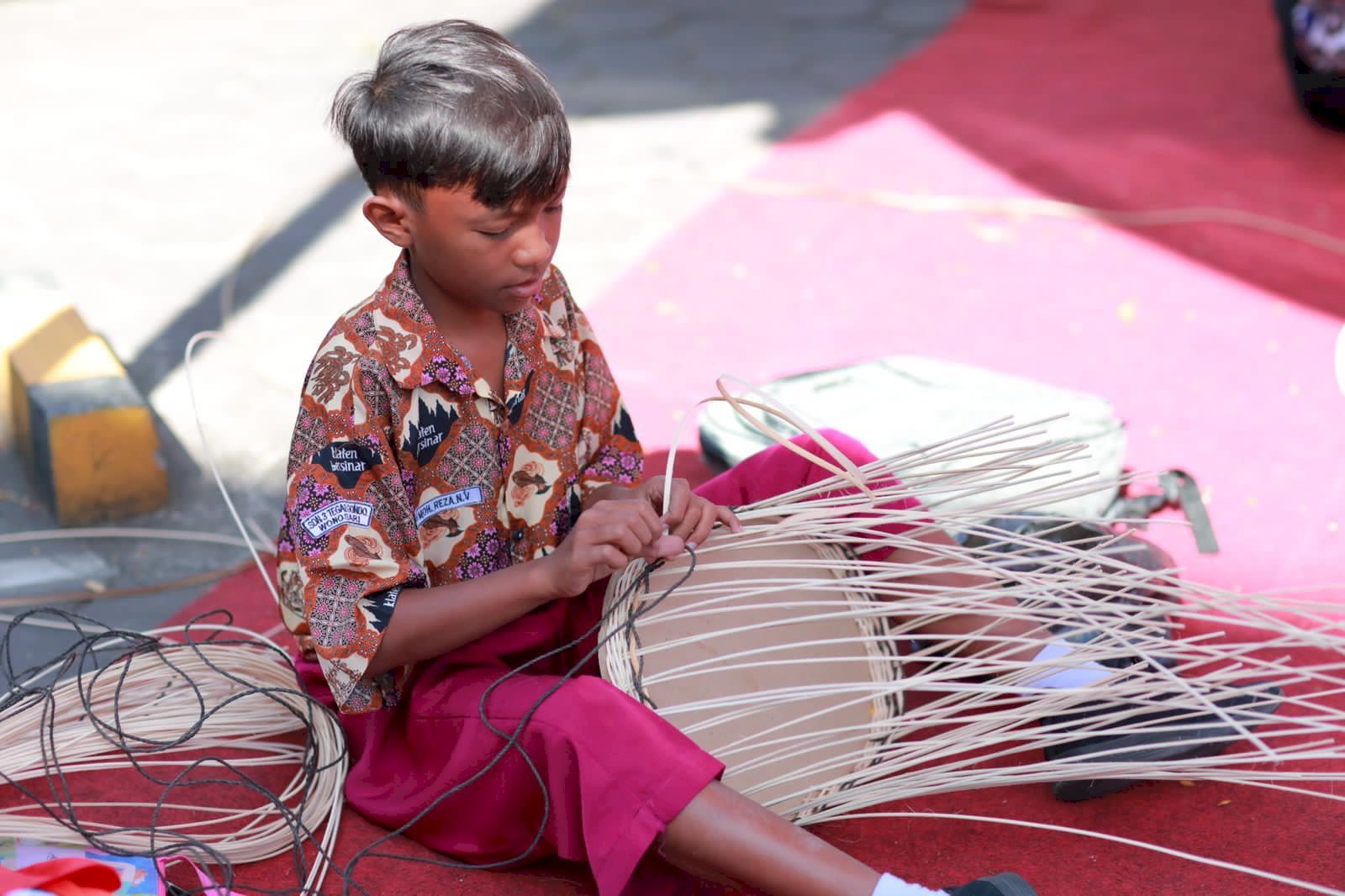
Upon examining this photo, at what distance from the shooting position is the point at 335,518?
131 cm

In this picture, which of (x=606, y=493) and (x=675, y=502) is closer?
(x=675, y=502)

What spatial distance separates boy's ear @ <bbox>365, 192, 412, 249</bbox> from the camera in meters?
1.30

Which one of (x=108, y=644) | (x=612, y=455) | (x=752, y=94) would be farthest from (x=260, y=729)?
(x=752, y=94)

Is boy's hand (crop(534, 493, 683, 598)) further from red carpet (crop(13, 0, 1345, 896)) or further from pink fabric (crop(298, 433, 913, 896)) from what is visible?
red carpet (crop(13, 0, 1345, 896))

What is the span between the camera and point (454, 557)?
4.72 ft

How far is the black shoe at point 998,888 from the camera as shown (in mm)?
1249

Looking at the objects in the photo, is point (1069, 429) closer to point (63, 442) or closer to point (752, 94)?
point (63, 442)

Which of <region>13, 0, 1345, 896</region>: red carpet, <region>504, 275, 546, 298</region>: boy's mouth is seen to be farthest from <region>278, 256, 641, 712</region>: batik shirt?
<region>13, 0, 1345, 896</region>: red carpet

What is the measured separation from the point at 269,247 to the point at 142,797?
182 cm

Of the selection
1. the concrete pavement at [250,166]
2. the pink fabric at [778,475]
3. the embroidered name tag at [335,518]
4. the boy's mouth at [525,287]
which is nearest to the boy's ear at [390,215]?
the boy's mouth at [525,287]

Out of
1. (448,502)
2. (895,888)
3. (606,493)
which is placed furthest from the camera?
(606,493)

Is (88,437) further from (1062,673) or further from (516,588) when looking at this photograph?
(1062,673)

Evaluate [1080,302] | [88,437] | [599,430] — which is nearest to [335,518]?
[599,430]

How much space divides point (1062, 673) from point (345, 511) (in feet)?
2.64
